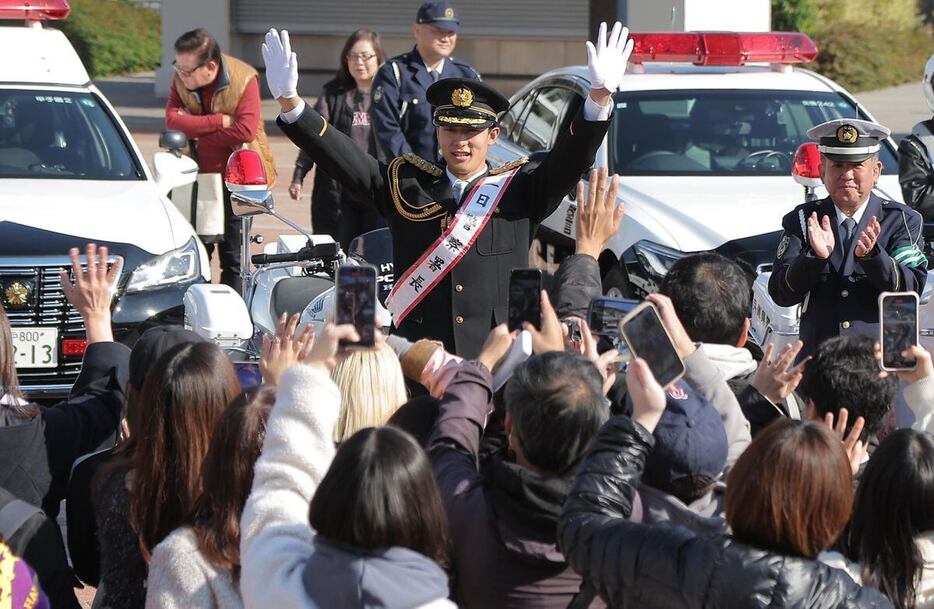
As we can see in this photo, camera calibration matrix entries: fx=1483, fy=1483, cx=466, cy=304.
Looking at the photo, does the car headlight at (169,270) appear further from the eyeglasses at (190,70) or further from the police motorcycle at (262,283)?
the eyeglasses at (190,70)

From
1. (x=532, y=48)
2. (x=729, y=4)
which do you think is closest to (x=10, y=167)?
(x=729, y=4)

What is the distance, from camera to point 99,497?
3309 mm

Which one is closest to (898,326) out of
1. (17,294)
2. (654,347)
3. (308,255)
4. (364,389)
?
(654,347)

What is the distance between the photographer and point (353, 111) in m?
9.18

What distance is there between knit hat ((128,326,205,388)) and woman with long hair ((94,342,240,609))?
25 cm

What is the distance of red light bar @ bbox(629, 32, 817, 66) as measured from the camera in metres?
8.95

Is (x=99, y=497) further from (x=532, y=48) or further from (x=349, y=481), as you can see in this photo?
(x=532, y=48)


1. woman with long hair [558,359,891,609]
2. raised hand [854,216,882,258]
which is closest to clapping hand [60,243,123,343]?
woman with long hair [558,359,891,609]

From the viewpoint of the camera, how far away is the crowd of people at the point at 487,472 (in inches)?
104

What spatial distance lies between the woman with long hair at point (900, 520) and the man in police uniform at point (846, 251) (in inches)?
88.5

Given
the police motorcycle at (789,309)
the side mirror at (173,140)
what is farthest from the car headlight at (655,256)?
the side mirror at (173,140)

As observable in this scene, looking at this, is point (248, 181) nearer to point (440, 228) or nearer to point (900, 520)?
point (440, 228)

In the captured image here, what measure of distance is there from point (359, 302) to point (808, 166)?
14.6 ft

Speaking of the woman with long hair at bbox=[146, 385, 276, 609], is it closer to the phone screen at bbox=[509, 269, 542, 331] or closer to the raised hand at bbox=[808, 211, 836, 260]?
the phone screen at bbox=[509, 269, 542, 331]
